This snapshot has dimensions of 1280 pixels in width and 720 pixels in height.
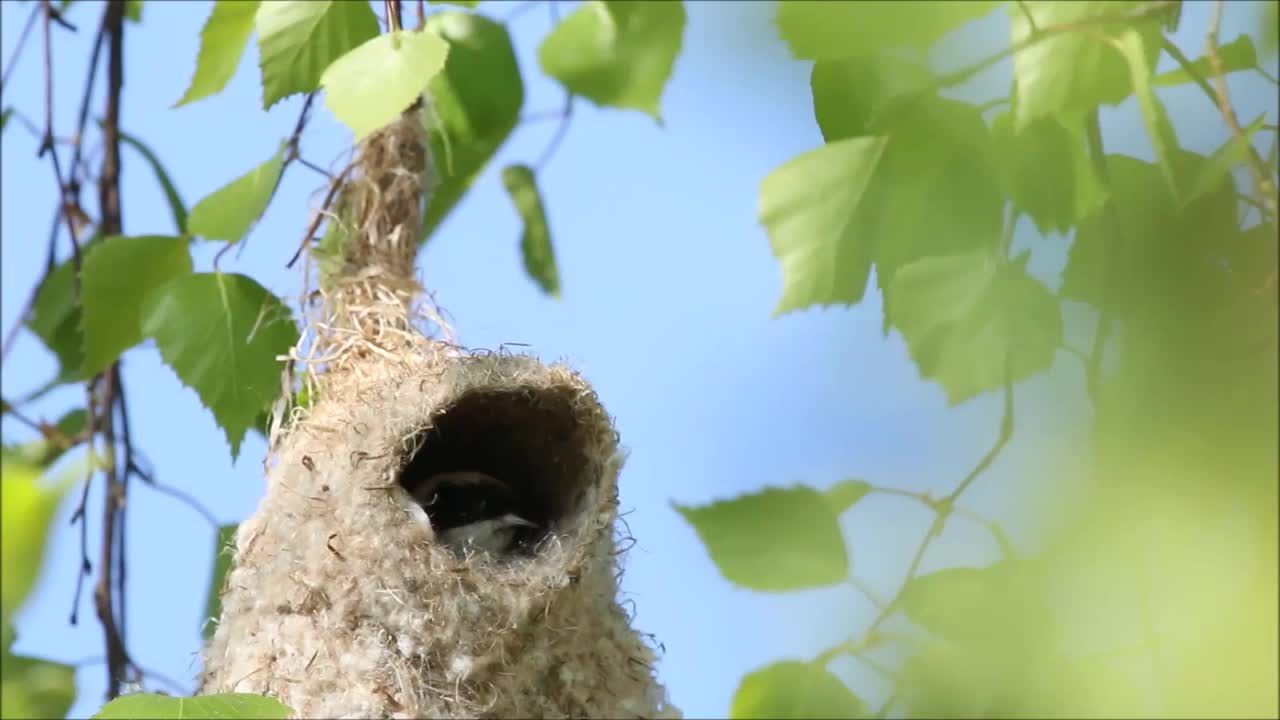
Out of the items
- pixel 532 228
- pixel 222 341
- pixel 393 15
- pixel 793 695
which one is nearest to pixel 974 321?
pixel 793 695

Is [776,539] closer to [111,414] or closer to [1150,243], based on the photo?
[1150,243]

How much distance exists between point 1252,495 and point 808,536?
0.22m

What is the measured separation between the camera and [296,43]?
132cm

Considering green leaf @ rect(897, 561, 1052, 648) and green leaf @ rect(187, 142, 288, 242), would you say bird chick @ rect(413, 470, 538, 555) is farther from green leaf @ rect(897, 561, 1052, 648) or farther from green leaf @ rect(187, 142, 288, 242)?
green leaf @ rect(897, 561, 1052, 648)

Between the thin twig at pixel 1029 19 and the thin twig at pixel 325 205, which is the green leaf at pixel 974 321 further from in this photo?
the thin twig at pixel 325 205

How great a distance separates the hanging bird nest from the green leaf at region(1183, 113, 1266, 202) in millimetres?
1062

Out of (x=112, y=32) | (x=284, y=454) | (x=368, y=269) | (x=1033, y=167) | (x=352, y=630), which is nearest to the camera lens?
(x=1033, y=167)

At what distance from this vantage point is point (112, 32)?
6.22 feet

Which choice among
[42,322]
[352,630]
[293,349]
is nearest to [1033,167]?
[352,630]

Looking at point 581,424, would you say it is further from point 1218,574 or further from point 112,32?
point 1218,574

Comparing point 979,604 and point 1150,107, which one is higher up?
point 1150,107

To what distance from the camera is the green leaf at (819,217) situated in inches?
16.1

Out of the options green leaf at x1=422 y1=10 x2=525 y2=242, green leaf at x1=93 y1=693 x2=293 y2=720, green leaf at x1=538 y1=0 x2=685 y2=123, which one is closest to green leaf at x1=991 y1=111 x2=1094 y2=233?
green leaf at x1=93 y1=693 x2=293 y2=720

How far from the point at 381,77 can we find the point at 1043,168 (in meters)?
0.89
